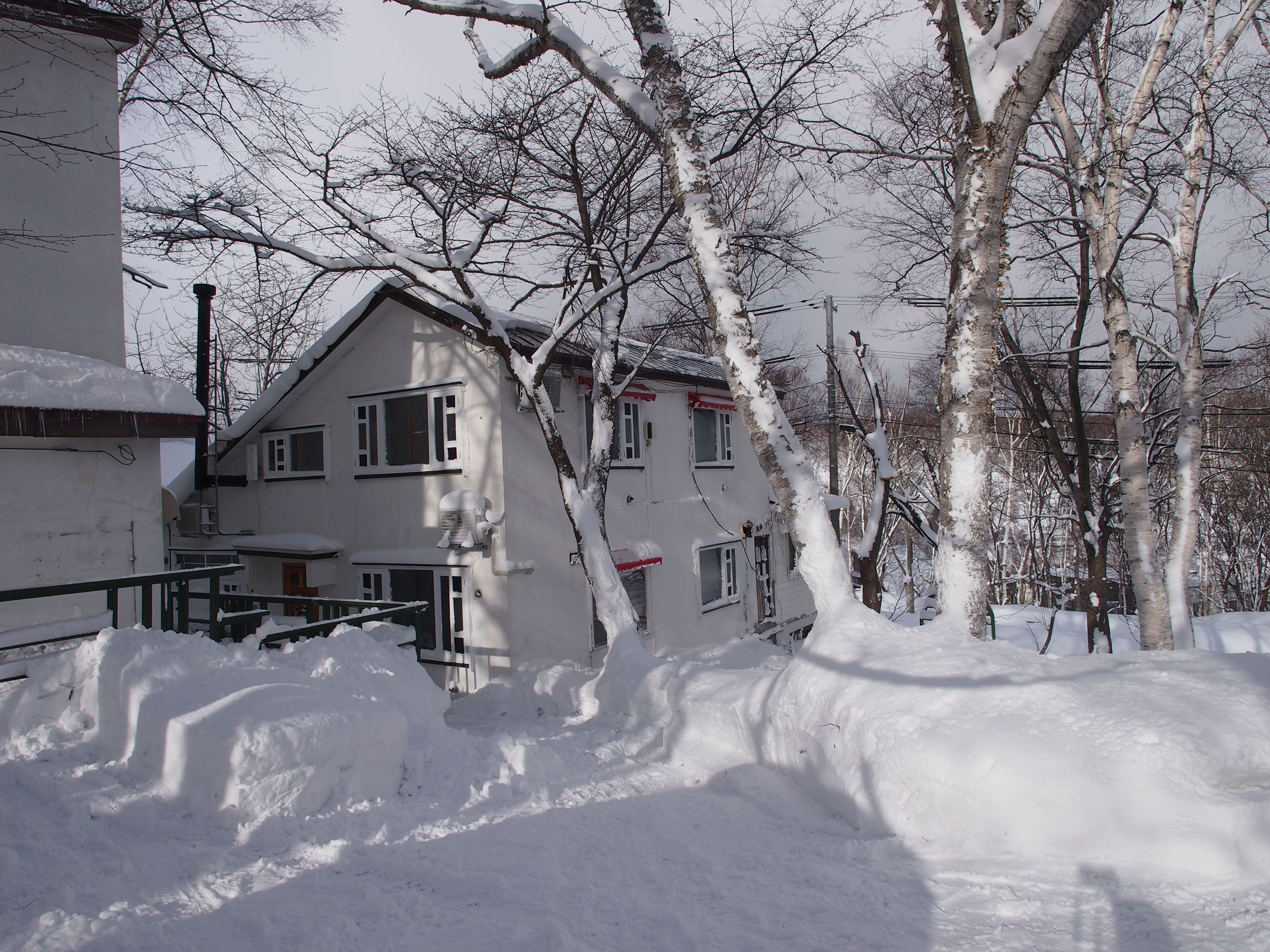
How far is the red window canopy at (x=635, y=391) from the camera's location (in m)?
11.7

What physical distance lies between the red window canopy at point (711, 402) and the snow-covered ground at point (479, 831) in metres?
9.42

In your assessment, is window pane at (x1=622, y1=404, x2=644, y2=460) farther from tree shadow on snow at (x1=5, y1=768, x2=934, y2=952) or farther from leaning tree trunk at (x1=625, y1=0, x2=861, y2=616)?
tree shadow on snow at (x1=5, y1=768, x2=934, y2=952)

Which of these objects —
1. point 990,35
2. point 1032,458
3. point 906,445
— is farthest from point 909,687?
point 1032,458

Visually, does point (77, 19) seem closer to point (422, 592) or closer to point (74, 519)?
point (74, 519)

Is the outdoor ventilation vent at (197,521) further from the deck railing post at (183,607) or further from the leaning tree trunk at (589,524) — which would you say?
the deck railing post at (183,607)

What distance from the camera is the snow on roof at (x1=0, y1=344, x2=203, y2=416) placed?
6.42 meters

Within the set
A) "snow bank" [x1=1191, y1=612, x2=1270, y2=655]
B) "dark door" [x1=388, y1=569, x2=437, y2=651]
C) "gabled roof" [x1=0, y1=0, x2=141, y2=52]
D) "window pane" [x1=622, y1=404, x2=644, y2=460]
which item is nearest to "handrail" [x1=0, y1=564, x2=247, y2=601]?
"dark door" [x1=388, y1=569, x2=437, y2=651]

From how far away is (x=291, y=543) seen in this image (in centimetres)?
1174

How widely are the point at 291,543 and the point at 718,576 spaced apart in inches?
308

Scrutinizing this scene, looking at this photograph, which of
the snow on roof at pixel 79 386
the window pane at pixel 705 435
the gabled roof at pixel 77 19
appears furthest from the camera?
the window pane at pixel 705 435

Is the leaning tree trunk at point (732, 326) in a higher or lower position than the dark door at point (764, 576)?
higher

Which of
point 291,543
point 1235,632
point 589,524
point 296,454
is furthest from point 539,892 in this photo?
point 1235,632

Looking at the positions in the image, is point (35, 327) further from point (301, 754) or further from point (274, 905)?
point (274, 905)

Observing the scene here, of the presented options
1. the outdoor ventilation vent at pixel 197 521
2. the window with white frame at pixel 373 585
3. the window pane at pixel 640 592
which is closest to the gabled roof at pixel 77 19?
the window with white frame at pixel 373 585
